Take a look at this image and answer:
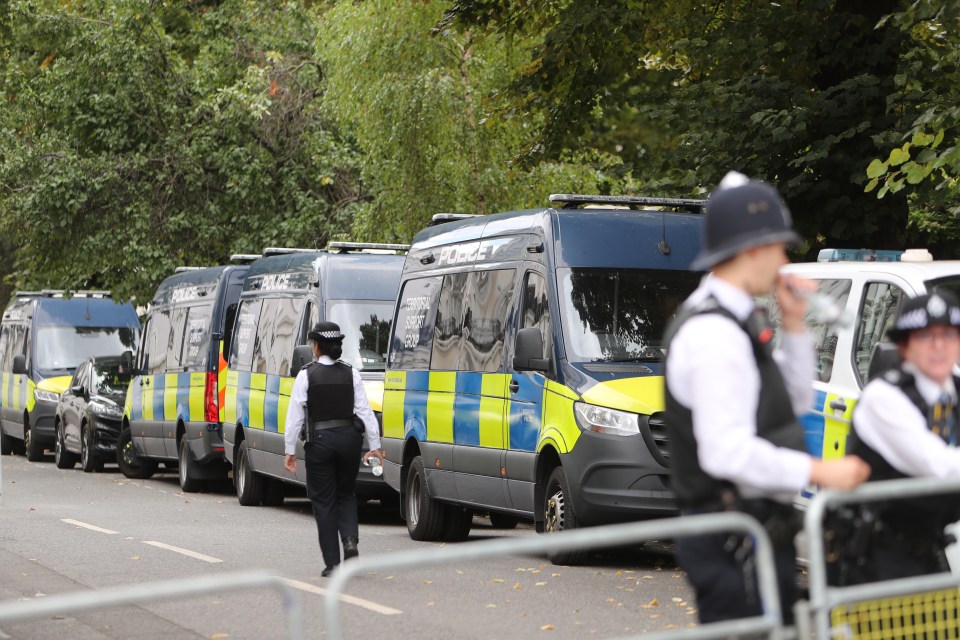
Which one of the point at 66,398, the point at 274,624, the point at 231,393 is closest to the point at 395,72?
the point at 231,393

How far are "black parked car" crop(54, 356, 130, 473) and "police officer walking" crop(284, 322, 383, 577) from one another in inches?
579

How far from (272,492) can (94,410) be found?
7627 mm

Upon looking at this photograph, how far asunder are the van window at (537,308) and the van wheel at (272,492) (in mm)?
7557

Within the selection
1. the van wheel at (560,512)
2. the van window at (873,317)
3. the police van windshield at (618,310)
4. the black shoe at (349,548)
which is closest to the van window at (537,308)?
the police van windshield at (618,310)

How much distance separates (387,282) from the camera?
720 inches

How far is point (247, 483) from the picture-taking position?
2017 cm

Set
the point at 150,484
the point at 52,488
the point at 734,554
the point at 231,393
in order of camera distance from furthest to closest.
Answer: the point at 150,484, the point at 52,488, the point at 231,393, the point at 734,554

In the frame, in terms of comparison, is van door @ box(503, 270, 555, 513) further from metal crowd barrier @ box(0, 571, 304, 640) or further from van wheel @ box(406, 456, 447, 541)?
metal crowd barrier @ box(0, 571, 304, 640)

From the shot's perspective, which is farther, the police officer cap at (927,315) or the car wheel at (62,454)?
the car wheel at (62,454)

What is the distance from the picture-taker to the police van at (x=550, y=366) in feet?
39.6

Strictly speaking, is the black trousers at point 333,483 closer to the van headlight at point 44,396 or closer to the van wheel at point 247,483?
the van wheel at point 247,483

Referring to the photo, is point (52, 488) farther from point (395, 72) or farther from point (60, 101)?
point (60, 101)

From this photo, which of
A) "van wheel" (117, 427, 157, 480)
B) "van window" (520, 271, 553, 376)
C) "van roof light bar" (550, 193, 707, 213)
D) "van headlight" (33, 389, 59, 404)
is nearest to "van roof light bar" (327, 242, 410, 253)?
"van roof light bar" (550, 193, 707, 213)

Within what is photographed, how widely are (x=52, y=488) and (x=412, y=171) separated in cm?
682
